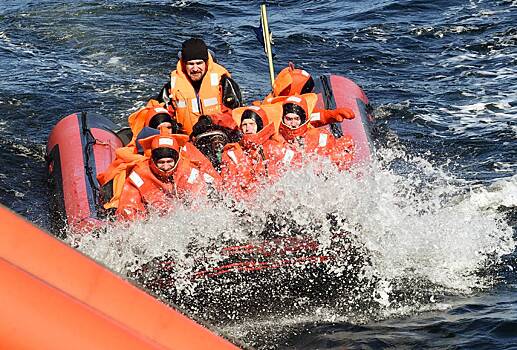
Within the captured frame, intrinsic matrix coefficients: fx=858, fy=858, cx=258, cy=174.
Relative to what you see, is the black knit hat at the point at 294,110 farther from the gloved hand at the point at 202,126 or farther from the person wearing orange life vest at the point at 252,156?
the gloved hand at the point at 202,126

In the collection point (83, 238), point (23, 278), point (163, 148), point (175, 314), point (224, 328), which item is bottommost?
point (224, 328)

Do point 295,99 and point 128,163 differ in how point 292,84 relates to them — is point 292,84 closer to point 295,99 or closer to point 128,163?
point 295,99

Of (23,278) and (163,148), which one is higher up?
(23,278)

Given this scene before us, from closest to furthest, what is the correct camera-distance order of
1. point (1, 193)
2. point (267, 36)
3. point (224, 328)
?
point (224, 328)
point (1, 193)
point (267, 36)

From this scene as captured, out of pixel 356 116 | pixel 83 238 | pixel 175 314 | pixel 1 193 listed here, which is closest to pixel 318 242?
pixel 83 238

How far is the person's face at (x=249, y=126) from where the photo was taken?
25.1 ft

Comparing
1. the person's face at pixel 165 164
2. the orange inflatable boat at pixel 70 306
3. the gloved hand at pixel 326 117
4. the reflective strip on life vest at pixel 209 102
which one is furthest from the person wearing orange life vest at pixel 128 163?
the orange inflatable boat at pixel 70 306

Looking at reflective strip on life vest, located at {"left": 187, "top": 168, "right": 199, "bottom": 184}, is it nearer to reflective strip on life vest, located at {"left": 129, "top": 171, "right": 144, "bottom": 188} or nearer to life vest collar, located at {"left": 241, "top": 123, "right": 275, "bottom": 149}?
reflective strip on life vest, located at {"left": 129, "top": 171, "right": 144, "bottom": 188}

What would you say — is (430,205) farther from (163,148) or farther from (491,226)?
(163,148)

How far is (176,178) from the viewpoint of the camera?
706cm

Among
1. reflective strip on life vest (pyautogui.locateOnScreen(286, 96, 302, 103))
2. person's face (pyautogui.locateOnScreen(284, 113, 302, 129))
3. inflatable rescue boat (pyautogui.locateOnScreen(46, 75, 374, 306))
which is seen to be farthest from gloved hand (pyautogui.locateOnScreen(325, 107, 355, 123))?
person's face (pyautogui.locateOnScreen(284, 113, 302, 129))

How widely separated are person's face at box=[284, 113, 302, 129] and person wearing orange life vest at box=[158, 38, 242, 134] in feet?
3.66

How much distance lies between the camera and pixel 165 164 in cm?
695

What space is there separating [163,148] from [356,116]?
2906mm
